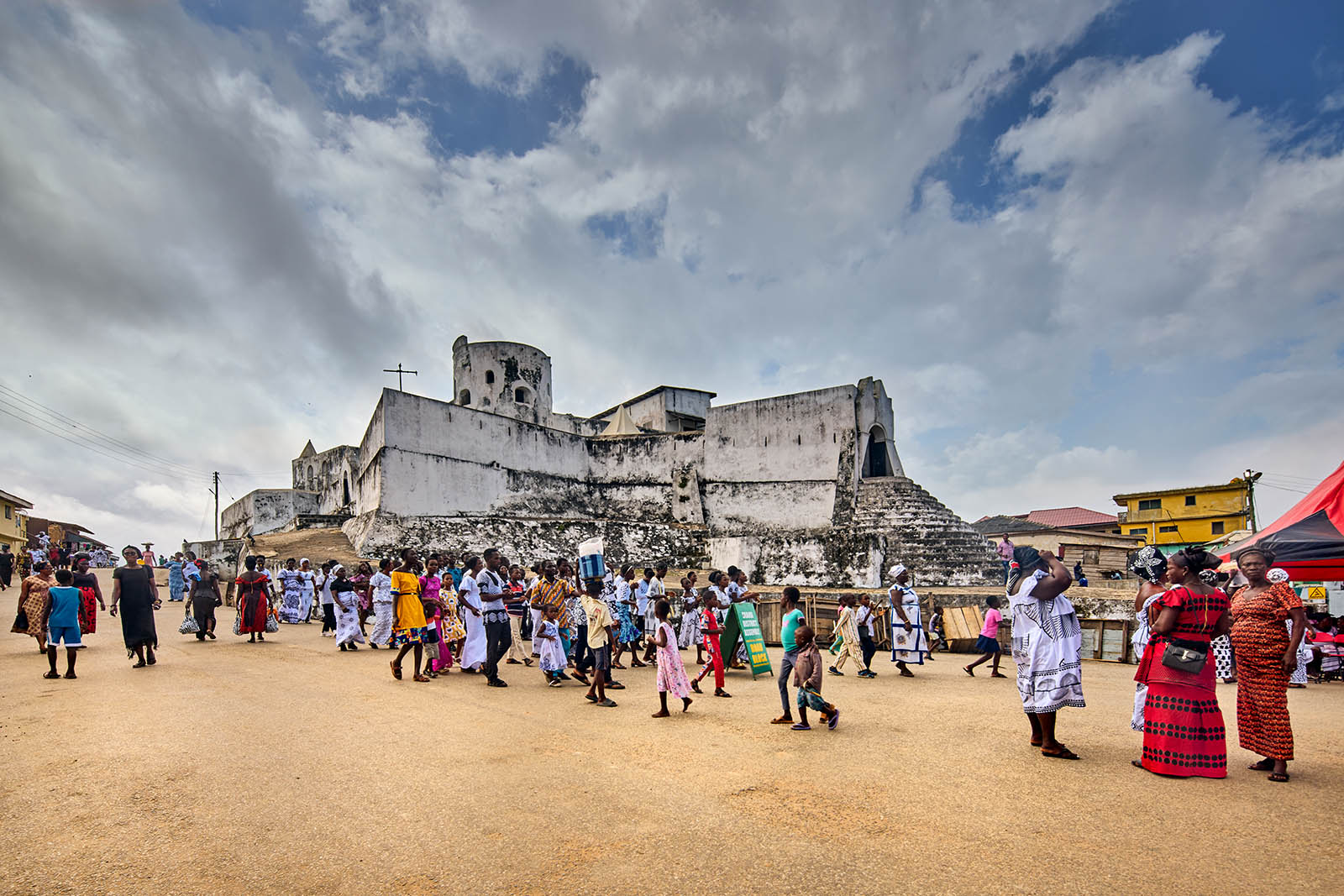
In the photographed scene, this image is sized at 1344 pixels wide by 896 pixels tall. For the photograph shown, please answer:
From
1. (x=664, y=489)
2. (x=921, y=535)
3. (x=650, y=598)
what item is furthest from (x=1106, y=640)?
(x=664, y=489)

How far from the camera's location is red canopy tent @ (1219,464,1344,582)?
799cm

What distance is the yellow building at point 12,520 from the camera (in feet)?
99.9

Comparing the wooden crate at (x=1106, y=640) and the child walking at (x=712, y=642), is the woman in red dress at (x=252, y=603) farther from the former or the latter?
the wooden crate at (x=1106, y=640)

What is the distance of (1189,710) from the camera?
14.1 ft

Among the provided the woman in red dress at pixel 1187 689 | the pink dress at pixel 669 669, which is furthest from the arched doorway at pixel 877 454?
the woman in red dress at pixel 1187 689

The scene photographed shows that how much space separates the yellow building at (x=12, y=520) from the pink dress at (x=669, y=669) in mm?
37749

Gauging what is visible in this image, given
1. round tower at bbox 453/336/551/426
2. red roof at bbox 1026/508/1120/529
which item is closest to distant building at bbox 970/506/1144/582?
red roof at bbox 1026/508/1120/529

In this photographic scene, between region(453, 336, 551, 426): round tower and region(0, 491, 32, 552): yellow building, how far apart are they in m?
20.2

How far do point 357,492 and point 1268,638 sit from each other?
1160 inches

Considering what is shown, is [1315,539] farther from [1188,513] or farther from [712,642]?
[1188,513]

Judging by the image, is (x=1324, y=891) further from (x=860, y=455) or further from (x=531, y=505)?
(x=531, y=505)

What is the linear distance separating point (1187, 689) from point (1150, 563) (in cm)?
112

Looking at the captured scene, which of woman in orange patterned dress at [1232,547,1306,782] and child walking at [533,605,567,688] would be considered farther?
child walking at [533,605,567,688]

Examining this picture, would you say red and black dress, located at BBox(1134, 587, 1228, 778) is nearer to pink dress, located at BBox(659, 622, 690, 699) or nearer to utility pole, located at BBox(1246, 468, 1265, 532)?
pink dress, located at BBox(659, 622, 690, 699)
